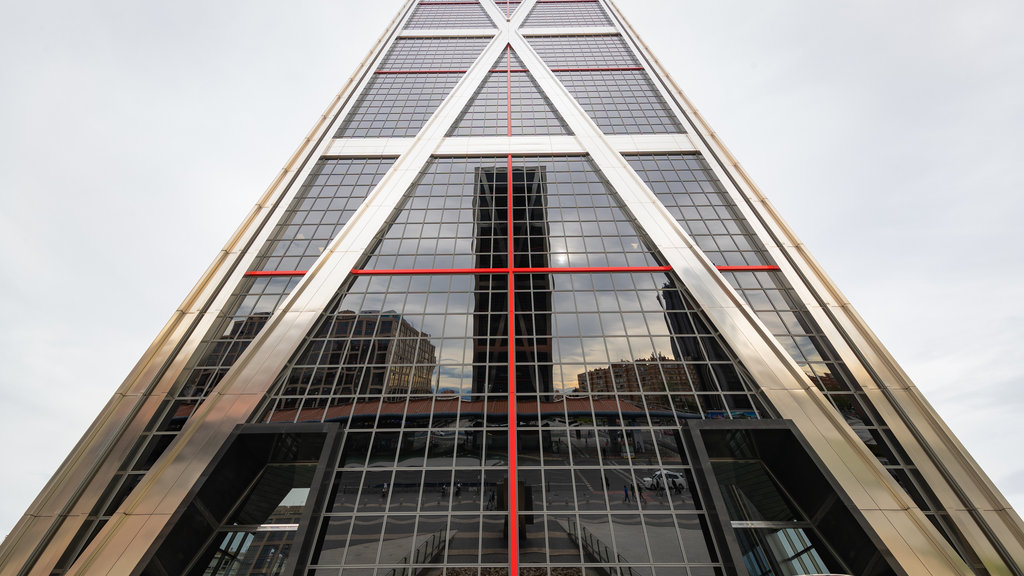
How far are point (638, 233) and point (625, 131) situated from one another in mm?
9169

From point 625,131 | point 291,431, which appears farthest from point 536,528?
point 625,131

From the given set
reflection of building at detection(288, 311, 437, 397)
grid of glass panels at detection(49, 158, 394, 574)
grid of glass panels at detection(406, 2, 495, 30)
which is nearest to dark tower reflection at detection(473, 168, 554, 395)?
reflection of building at detection(288, 311, 437, 397)

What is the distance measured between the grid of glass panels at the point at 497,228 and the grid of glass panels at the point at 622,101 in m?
4.91

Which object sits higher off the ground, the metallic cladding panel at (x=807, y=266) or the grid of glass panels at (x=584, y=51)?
the grid of glass panels at (x=584, y=51)

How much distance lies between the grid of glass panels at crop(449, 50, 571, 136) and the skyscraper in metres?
5.67

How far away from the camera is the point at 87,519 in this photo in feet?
33.1

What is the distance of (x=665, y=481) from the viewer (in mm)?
11094

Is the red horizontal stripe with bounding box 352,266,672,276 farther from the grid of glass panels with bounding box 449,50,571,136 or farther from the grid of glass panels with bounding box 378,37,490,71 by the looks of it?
the grid of glass panels with bounding box 378,37,490,71

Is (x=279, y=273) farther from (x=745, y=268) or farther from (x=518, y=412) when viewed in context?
(x=745, y=268)

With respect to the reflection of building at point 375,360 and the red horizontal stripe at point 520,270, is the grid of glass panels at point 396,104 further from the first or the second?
the reflection of building at point 375,360

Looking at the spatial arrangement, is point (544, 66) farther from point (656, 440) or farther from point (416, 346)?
point (656, 440)

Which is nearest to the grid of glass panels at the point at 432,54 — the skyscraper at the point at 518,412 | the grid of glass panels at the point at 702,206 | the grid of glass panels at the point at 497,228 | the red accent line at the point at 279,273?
the grid of glass panels at the point at 497,228

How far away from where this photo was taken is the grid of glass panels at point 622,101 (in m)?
23.8

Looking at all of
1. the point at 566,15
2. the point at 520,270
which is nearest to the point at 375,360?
the point at 520,270
